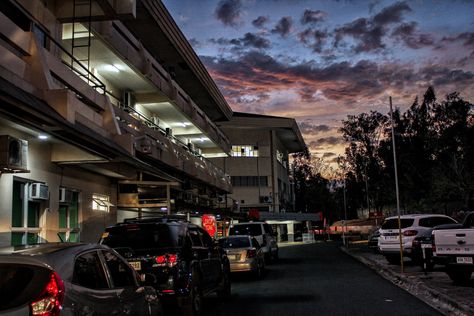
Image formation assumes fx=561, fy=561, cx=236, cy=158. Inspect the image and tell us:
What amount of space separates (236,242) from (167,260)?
9.03m

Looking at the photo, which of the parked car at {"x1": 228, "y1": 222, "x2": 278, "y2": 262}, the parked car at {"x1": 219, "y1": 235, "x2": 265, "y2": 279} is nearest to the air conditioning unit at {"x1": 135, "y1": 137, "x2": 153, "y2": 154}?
the parked car at {"x1": 219, "y1": 235, "x2": 265, "y2": 279}

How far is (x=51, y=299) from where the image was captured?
4324mm

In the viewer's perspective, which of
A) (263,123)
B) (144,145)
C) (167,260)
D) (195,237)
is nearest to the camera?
(167,260)

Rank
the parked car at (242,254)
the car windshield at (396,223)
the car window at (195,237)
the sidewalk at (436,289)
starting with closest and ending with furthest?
the sidewalk at (436,289) < the car window at (195,237) < the parked car at (242,254) < the car windshield at (396,223)

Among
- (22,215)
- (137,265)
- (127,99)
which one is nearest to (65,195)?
(22,215)

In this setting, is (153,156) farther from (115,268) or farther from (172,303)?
(115,268)

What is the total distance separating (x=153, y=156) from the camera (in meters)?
22.3

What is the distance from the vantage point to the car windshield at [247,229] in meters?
26.0

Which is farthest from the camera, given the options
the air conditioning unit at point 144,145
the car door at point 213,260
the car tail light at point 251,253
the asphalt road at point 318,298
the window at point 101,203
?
the air conditioning unit at point 144,145

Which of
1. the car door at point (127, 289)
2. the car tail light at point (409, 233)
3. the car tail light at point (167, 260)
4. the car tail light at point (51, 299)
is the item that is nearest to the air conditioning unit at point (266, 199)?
the car tail light at point (409, 233)

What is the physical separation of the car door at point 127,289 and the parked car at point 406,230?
14.5m

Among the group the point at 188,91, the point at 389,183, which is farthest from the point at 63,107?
the point at 389,183

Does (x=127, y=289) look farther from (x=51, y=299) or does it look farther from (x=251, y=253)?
(x=251, y=253)

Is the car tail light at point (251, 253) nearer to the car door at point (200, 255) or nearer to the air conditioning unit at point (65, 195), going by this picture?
the air conditioning unit at point (65, 195)
